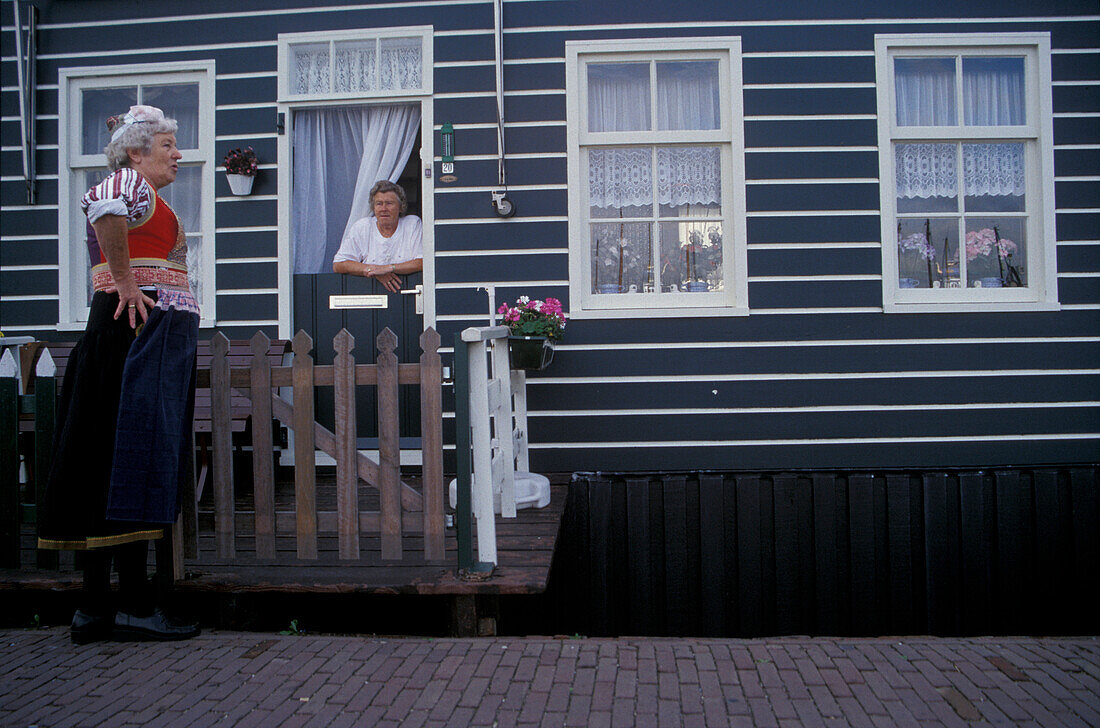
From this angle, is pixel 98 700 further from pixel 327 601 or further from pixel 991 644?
pixel 991 644

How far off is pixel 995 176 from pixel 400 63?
4.50 m

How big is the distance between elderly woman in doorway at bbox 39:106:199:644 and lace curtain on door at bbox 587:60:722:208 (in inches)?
124

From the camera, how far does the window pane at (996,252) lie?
548 centimetres

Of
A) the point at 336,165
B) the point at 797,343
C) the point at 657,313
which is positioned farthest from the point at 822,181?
the point at 336,165

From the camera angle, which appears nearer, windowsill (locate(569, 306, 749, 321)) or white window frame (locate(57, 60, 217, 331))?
windowsill (locate(569, 306, 749, 321))

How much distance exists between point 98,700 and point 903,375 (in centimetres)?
508

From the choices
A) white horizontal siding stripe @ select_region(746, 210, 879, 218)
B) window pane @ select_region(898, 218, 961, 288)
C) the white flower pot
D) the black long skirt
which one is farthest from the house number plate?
window pane @ select_region(898, 218, 961, 288)

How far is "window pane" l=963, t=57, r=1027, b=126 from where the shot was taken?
18.0 feet

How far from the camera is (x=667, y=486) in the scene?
202 inches

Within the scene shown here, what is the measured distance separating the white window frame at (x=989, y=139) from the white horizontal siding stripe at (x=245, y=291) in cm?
452

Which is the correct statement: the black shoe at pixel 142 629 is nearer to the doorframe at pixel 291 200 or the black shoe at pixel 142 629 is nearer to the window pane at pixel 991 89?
the doorframe at pixel 291 200

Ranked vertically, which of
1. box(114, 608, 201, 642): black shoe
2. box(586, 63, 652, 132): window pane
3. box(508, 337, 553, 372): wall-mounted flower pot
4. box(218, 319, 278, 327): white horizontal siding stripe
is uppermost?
box(586, 63, 652, 132): window pane

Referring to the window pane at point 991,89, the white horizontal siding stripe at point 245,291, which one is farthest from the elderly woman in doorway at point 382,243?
the window pane at point 991,89

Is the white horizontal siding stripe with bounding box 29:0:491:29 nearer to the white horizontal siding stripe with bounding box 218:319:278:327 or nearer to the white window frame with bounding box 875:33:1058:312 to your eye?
the white horizontal siding stripe with bounding box 218:319:278:327
